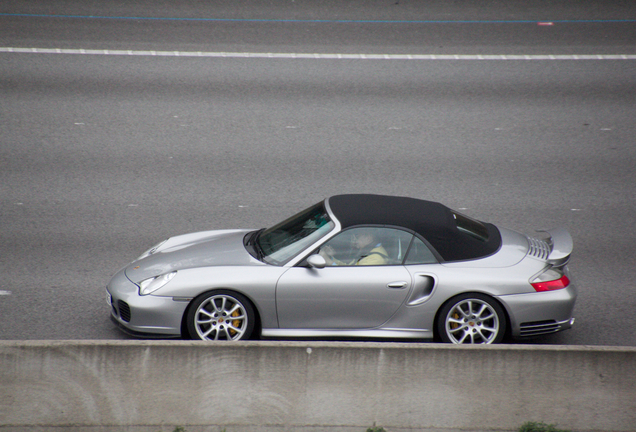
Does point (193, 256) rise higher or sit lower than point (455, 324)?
higher

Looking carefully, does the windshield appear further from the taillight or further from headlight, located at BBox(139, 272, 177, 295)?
the taillight

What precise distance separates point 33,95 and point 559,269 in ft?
31.0

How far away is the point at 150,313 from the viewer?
5.59m

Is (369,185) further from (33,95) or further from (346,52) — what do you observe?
(33,95)

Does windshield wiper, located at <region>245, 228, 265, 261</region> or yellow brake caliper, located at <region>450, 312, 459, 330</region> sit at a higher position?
windshield wiper, located at <region>245, 228, 265, 261</region>

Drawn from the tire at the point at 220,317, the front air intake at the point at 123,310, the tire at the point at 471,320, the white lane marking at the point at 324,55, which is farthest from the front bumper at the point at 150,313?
the white lane marking at the point at 324,55

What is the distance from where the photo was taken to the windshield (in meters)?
5.85

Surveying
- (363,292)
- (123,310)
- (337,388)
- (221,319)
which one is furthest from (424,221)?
(123,310)

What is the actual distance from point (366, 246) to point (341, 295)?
528 millimetres

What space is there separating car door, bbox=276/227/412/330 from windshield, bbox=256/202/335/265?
0.26m

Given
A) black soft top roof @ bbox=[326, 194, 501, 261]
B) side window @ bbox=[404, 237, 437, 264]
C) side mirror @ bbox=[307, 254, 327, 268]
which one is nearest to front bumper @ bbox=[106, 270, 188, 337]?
side mirror @ bbox=[307, 254, 327, 268]

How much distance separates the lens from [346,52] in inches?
504

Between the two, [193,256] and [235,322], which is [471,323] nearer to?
→ [235,322]

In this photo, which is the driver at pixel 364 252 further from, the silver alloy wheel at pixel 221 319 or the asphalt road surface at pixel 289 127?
the asphalt road surface at pixel 289 127
